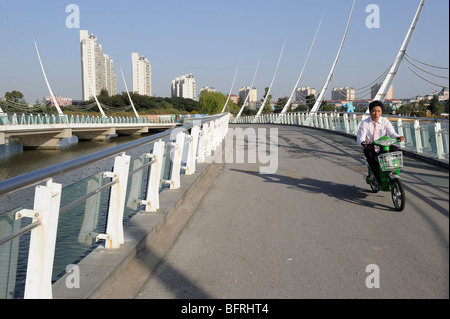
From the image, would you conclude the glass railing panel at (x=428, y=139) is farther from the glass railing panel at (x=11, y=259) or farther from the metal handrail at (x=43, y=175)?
the glass railing panel at (x=11, y=259)

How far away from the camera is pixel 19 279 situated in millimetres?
3105

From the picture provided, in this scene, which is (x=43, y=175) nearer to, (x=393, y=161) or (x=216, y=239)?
(x=216, y=239)

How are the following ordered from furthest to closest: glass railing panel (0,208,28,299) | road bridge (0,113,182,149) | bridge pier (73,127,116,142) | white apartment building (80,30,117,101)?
1. white apartment building (80,30,117,101)
2. bridge pier (73,127,116,142)
3. road bridge (0,113,182,149)
4. glass railing panel (0,208,28,299)

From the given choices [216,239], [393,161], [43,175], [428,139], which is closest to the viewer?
[43,175]

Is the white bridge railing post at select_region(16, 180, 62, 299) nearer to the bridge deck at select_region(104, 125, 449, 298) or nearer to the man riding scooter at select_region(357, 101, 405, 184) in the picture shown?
the bridge deck at select_region(104, 125, 449, 298)

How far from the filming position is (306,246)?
446 centimetres

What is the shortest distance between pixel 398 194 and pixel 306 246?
2125mm

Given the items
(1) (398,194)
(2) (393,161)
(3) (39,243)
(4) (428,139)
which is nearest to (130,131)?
(4) (428,139)

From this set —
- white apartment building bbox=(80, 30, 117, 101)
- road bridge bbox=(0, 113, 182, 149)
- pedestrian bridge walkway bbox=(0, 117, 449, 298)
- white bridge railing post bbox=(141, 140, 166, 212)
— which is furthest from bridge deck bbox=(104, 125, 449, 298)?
white apartment building bbox=(80, 30, 117, 101)

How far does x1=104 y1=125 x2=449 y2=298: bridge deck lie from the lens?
3299mm

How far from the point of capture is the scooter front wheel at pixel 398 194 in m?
5.80

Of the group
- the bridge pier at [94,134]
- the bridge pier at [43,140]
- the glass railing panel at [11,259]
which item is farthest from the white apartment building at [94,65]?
the glass railing panel at [11,259]

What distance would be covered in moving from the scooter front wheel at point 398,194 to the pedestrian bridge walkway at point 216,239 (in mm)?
113

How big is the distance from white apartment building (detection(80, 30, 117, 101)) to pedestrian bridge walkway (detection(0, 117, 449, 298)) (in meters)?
115
